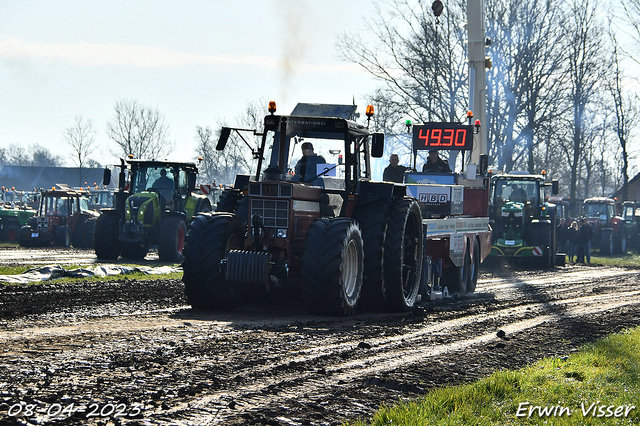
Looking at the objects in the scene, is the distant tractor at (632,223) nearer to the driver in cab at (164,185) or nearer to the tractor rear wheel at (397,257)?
the driver in cab at (164,185)

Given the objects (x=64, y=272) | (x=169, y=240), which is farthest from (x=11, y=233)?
(x=64, y=272)

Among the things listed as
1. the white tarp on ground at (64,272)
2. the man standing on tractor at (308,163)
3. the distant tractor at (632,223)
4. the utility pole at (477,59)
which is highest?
the utility pole at (477,59)

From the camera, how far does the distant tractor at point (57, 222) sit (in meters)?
28.6

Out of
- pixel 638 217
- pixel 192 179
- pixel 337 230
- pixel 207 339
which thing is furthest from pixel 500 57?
pixel 207 339

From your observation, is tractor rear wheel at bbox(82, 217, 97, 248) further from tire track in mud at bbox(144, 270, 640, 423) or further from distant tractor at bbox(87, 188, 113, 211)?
tire track in mud at bbox(144, 270, 640, 423)

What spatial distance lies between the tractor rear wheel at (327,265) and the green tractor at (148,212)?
11912mm

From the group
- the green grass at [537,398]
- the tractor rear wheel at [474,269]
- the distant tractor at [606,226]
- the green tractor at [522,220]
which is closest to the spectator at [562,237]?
the distant tractor at [606,226]

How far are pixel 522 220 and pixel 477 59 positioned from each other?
16.3ft

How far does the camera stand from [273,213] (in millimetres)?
9727

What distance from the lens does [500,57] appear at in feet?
122

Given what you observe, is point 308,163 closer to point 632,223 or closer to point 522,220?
point 522,220

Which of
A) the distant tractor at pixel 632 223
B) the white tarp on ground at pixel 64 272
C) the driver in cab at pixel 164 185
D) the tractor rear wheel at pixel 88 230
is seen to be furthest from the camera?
the distant tractor at pixel 632 223

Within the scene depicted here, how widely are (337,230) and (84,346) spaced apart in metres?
3.57

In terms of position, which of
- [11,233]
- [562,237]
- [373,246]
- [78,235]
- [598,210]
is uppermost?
[598,210]
